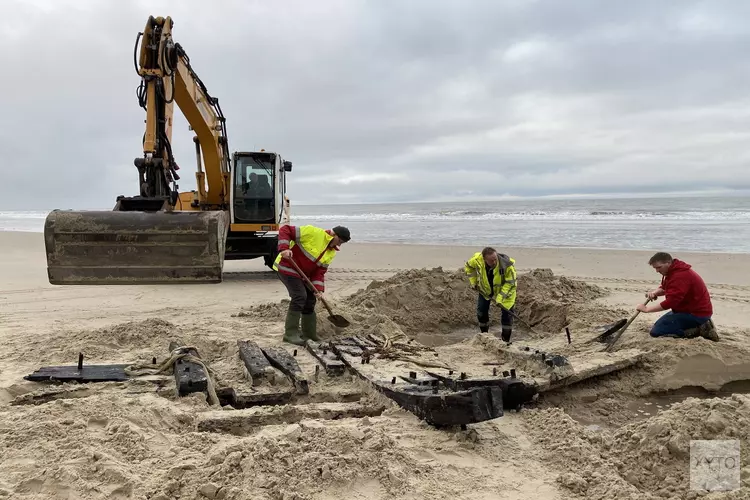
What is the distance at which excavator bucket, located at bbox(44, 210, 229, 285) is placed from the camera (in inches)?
174

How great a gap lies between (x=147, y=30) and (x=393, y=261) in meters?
9.35

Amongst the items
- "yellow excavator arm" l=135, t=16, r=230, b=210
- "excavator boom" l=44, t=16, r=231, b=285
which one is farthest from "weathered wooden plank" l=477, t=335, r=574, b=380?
"yellow excavator arm" l=135, t=16, r=230, b=210

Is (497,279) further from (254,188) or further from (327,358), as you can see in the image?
(254,188)

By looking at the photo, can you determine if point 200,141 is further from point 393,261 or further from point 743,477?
point 743,477

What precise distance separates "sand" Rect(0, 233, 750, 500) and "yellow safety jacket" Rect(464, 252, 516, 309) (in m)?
0.71

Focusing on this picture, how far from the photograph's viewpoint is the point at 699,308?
16.6ft

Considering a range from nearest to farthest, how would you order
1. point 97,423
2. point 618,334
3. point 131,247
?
point 97,423 < point 131,247 < point 618,334

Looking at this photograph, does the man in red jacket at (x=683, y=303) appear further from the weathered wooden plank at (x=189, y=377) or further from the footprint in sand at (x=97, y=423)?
the footprint in sand at (x=97, y=423)

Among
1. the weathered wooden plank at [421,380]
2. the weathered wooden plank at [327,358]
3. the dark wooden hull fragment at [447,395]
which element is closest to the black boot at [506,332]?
the weathered wooden plank at [327,358]

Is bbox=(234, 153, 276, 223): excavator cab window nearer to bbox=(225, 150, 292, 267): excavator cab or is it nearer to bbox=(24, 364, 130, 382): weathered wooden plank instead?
bbox=(225, 150, 292, 267): excavator cab

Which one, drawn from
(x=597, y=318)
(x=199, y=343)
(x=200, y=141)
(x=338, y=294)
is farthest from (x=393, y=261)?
(x=199, y=343)

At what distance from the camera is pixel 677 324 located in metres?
5.13

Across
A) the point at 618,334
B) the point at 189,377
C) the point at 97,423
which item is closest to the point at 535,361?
the point at 618,334

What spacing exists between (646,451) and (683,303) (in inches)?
114
